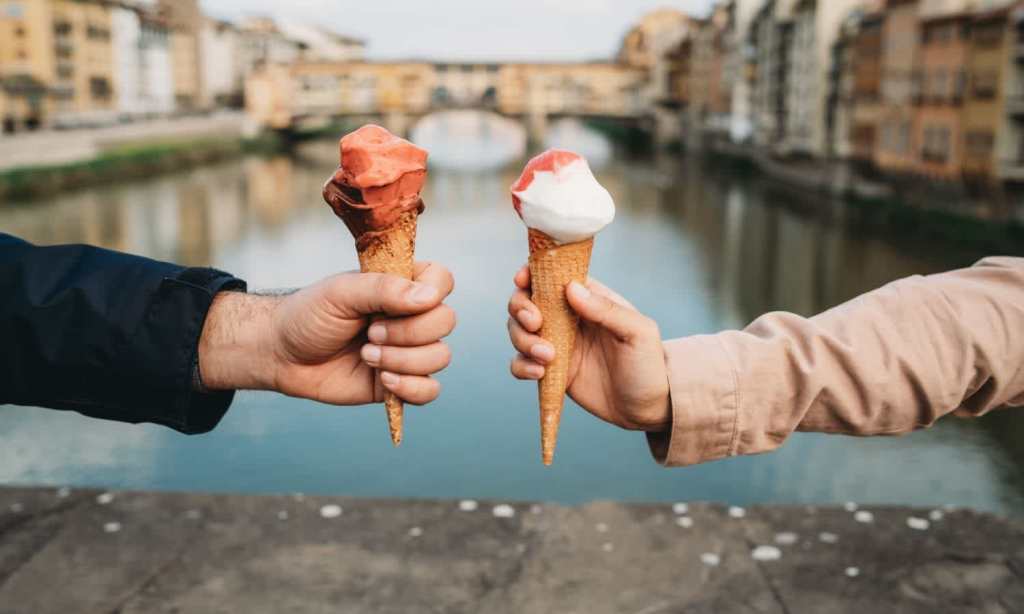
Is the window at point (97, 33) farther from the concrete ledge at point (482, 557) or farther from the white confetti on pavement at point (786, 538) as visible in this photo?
the white confetti on pavement at point (786, 538)

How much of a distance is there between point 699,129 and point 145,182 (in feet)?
77.9

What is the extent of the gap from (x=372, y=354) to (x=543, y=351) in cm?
25

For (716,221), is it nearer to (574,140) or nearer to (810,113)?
(810,113)

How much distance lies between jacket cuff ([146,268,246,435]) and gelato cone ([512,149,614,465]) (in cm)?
51

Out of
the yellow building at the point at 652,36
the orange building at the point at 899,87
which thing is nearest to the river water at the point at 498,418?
the orange building at the point at 899,87

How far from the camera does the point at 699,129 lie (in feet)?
136

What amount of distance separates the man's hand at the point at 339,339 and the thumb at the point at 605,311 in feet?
0.57

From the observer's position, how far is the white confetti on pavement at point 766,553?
341 cm

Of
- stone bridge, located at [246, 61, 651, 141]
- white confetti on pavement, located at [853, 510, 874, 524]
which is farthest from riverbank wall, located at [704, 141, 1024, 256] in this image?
stone bridge, located at [246, 61, 651, 141]

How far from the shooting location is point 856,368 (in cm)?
139

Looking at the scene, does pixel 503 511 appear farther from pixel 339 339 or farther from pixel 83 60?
pixel 83 60

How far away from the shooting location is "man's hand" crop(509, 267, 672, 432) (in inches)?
50.7

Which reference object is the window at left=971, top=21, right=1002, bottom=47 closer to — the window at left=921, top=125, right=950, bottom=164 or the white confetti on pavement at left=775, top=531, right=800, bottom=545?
the window at left=921, top=125, right=950, bottom=164

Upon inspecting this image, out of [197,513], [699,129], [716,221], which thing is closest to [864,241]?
[716,221]
